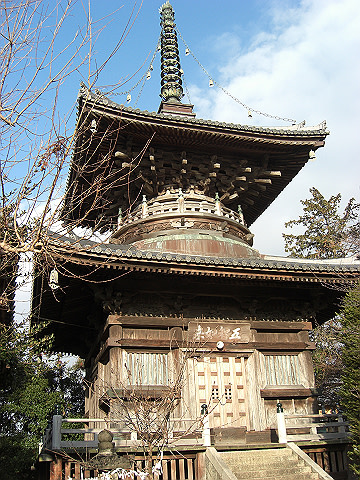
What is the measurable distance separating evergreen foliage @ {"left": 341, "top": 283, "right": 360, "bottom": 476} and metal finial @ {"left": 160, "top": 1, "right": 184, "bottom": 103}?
11599 millimetres

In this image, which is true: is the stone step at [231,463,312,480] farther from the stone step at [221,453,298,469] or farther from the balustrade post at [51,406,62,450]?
the balustrade post at [51,406,62,450]

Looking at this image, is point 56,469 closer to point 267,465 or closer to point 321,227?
point 267,465

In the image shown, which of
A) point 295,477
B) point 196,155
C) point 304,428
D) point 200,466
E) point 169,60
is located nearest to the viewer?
point 295,477

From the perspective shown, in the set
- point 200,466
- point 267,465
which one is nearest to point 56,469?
point 200,466

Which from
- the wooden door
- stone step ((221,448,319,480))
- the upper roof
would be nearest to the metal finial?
the upper roof

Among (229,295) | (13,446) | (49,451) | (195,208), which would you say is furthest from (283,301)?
(13,446)

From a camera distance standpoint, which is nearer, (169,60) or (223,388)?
(223,388)

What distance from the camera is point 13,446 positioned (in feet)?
47.6

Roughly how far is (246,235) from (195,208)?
6.94 ft

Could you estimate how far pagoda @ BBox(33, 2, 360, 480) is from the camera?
1193 cm

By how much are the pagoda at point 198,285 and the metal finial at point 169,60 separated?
4.66m

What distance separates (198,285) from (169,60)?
1159 centimetres

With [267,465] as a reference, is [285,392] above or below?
above

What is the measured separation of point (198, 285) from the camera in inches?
513
